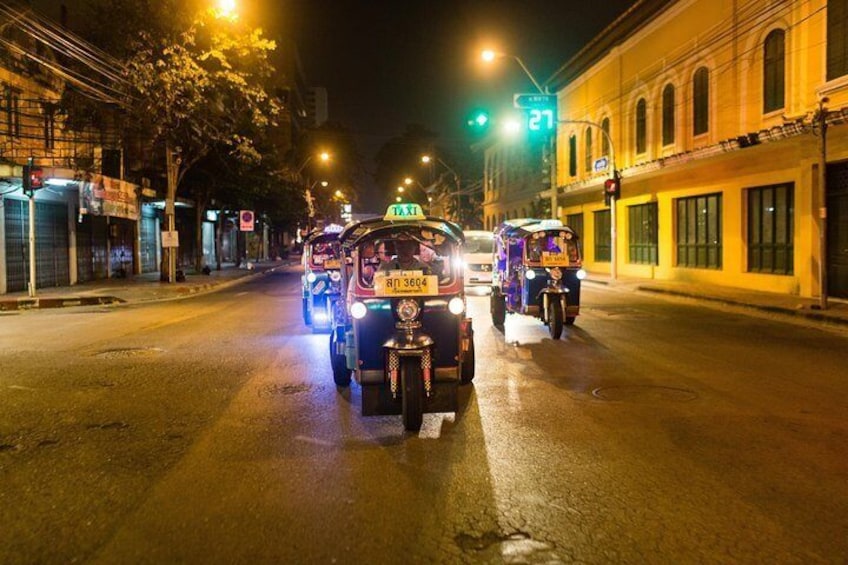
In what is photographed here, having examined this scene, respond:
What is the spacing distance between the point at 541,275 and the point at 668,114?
17.1 metres

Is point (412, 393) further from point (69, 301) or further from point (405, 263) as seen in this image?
point (69, 301)

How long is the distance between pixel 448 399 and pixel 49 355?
289 inches

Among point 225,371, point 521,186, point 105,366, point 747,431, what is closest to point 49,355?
point 105,366

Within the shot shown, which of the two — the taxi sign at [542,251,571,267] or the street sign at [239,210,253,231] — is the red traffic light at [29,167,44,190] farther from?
the street sign at [239,210,253,231]

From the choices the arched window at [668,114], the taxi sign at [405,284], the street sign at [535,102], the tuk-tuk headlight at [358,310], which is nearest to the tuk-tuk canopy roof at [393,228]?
the taxi sign at [405,284]

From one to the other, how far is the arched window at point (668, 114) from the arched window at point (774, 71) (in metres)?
6.43

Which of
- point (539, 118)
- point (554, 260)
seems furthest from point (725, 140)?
point (554, 260)

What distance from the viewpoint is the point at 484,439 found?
6.50m

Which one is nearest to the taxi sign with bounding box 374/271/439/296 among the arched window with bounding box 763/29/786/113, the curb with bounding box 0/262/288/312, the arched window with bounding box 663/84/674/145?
the curb with bounding box 0/262/288/312

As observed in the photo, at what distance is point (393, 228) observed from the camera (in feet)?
24.5

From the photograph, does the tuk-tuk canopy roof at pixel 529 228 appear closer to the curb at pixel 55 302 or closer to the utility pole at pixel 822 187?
the utility pole at pixel 822 187

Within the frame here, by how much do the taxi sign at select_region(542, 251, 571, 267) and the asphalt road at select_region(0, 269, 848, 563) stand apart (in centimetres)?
249

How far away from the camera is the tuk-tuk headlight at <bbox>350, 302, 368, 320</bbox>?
7.01 meters

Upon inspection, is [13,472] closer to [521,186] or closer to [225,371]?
[225,371]
